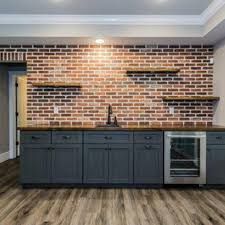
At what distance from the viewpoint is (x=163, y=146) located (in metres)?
4.16

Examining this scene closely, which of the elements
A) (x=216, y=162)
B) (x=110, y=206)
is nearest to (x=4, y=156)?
(x=110, y=206)

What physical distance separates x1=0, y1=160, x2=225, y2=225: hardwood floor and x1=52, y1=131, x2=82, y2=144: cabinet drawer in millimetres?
726

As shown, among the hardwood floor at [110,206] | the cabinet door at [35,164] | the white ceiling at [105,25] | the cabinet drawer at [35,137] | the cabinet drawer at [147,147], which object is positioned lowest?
the hardwood floor at [110,206]

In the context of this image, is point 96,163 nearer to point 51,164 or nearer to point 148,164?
point 51,164

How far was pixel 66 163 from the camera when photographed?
4180 mm

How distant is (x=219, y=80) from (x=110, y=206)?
267 centimetres

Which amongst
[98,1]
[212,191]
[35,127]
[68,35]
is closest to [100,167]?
[35,127]

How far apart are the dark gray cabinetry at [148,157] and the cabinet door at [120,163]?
0.30 ft

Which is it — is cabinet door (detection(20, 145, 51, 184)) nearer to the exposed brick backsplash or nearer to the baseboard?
the exposed brick backsplash

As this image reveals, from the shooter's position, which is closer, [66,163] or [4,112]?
[66,163]

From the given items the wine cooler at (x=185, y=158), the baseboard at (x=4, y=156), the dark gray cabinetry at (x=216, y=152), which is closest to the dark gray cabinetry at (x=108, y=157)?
the wine cooler at (x=185, y=158)

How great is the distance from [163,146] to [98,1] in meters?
2.25

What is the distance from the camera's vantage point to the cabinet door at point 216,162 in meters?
4.14

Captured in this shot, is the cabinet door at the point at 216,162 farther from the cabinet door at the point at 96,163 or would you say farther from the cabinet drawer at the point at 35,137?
the cabinet drawer at the point at 35,137
